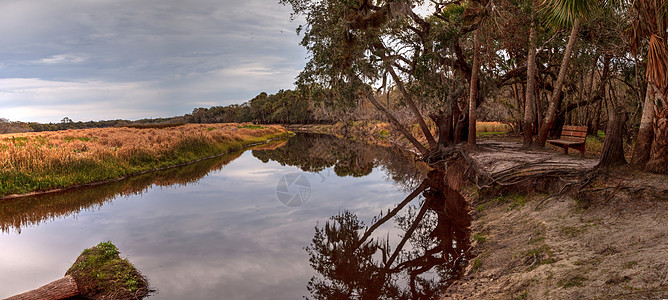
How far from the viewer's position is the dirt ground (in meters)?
4.89

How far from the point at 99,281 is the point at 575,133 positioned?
16.6m

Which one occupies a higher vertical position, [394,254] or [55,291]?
[55,291]

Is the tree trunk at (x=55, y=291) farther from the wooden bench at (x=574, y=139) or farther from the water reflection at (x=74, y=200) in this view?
the wooden bench at (x=574, y=139)

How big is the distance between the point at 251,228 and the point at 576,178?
30.7 feet

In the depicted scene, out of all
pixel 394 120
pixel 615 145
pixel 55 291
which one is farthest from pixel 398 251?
pixel 394 120

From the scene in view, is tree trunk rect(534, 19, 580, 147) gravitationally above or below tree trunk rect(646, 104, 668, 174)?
above

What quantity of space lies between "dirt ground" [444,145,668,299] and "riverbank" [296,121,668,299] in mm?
13

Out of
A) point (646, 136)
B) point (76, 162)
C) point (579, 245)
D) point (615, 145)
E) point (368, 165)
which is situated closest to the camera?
point (579, 245)

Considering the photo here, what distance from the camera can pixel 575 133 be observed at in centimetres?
1504

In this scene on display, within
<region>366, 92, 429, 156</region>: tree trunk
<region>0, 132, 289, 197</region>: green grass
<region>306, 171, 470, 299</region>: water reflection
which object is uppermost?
<region>366, 92, 429, 156</region>: tree trunk

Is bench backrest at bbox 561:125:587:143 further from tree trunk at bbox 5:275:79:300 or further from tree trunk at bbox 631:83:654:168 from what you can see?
tree trunk at bbox 5:275:79:300

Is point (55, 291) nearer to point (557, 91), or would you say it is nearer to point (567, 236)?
point (567, 236)

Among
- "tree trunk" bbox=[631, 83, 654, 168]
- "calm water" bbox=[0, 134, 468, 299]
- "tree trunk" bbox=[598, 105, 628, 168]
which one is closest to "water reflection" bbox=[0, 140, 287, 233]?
"calm water" bbox=[0, 134, 468, 299]

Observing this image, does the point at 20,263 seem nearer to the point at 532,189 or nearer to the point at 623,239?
the point at 623,239
